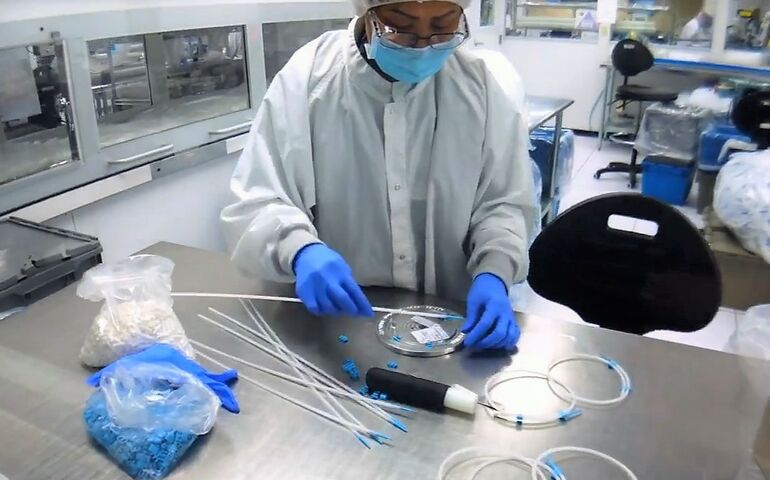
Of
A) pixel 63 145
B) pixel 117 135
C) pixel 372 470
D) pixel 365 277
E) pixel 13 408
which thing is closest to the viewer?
pixel 372 470

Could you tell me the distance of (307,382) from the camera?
1.00m

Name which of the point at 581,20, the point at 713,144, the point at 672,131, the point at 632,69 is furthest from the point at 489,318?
the point at 581,20

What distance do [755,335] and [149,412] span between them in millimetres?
955

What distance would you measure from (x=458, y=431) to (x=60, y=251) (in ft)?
3.29

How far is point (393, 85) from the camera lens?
4.06ft

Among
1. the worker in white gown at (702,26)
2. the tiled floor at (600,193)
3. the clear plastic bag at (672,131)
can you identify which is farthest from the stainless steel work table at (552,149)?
the worker in white gown at (702,26)

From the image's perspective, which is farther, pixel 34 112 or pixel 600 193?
pixel 600 193

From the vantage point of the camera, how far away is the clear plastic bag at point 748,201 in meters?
2.62

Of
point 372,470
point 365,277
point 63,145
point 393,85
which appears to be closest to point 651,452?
point 372,470

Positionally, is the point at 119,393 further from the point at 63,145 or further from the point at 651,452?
the point at 63,145

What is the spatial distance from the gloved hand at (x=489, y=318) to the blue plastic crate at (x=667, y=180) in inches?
117

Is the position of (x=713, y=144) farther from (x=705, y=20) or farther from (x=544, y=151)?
(x=705, y=20)

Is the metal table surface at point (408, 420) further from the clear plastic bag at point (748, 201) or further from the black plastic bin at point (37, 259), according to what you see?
the clear plastic bag at point (748, 201)

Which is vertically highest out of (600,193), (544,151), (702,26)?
(702,26)
